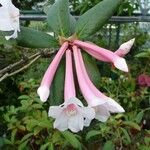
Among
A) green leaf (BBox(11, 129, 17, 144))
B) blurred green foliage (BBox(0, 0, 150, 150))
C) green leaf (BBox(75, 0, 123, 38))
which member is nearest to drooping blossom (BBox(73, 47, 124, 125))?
green leaf (BBox(75, 0, 123, 38))

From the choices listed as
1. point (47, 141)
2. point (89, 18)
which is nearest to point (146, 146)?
point (47, 141)

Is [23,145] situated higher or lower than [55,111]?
lower

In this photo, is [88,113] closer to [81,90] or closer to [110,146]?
[81,90]

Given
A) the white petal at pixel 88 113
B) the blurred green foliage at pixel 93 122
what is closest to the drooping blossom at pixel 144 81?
the blurred green foliage at pixel 93 122

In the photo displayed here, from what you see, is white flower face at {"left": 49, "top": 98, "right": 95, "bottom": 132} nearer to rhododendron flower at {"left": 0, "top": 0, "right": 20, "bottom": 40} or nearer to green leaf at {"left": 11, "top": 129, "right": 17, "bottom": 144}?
rhododendron flower at {"left": 0, "top": 0, "right": 20, "bottom": 40}

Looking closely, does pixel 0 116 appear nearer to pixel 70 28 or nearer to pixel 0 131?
pixel 0 131

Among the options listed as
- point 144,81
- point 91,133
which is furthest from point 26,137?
point 144,81
